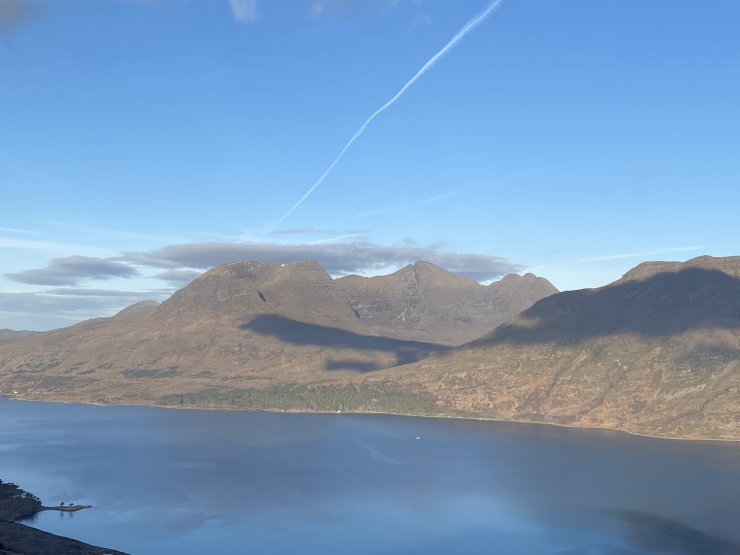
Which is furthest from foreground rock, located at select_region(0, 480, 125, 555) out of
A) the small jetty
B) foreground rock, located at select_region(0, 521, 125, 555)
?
the small jetty

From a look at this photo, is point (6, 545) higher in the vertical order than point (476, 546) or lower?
higher

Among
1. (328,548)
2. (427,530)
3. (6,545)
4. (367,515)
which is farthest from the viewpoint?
(367,515)

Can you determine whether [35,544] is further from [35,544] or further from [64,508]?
[64,508]

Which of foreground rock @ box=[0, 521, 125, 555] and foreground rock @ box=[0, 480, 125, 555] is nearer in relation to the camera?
foreground rock @ box=[0, 521, 125, 555]

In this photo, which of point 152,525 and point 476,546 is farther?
point 152,525

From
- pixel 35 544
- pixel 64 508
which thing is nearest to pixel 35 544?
pixel 35 544

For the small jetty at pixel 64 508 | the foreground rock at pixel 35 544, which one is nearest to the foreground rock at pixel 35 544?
the foreground rock at pixel 35 544

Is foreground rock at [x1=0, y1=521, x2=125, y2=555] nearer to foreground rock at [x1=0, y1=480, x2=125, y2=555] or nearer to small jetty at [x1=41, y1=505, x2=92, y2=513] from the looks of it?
foreground rock at [x1=0, y1=480, x2=125, y2=555]

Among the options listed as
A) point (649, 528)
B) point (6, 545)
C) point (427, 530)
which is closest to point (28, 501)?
point (6, 545)

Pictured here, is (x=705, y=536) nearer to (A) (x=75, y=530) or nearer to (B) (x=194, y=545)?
(B) (x=194, y=545)

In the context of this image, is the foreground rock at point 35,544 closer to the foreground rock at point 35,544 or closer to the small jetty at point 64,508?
the foreground rock at point 35,544

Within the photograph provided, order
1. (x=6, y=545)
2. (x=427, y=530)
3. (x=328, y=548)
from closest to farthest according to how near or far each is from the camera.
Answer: (x=6, y=545) → (x=328, y=548) → (x=427, y=530)
